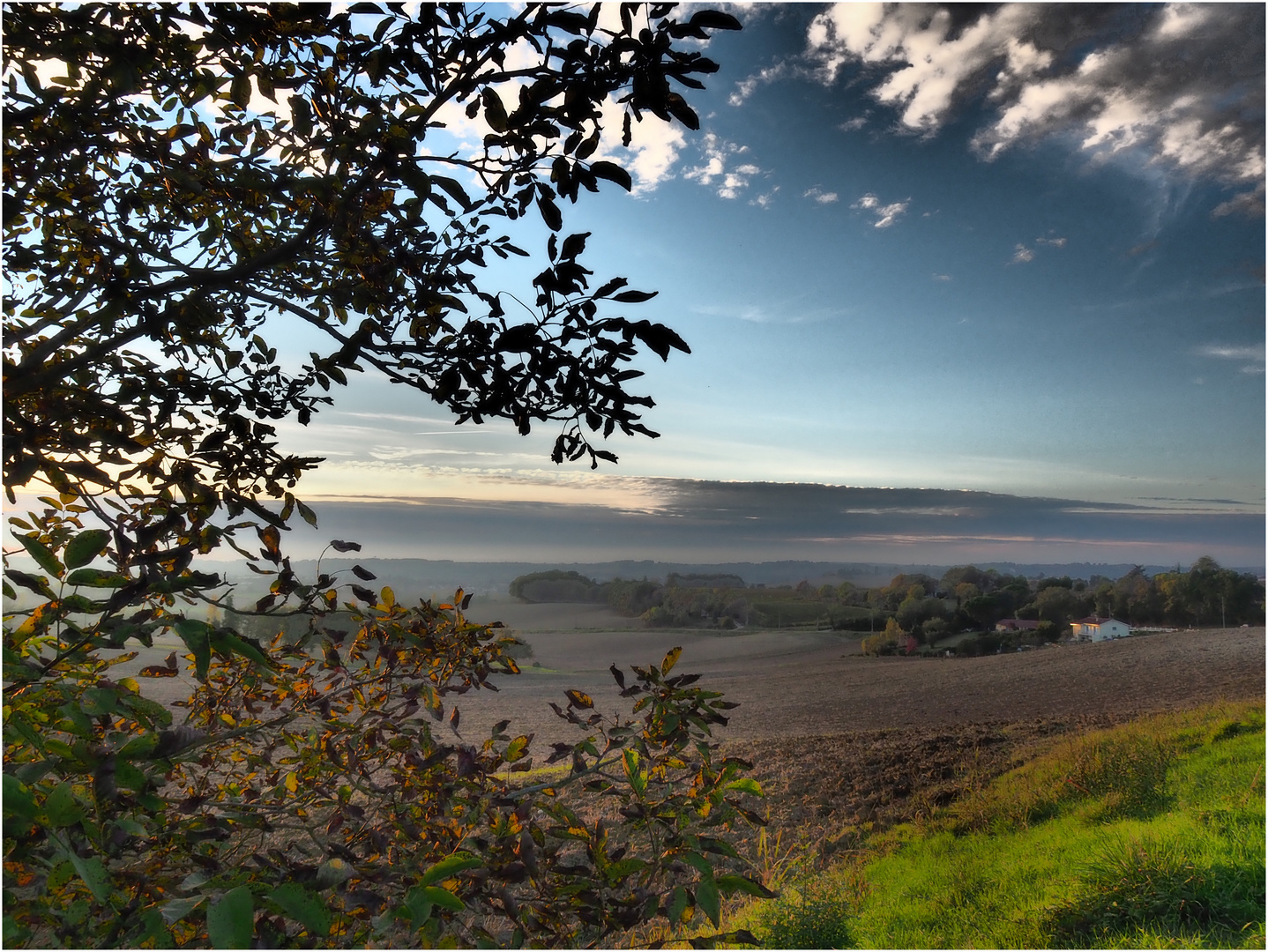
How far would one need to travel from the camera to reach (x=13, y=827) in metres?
1.22

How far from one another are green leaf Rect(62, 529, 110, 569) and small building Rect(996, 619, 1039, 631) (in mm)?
12173

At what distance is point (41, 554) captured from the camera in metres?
1.26

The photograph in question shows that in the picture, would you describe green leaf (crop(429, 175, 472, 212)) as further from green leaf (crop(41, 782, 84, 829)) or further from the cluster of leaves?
green leaf (crop(41, 782, 84, 829))

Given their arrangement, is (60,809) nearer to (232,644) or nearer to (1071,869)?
(232,644)

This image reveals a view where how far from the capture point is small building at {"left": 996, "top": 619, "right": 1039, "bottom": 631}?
36.1 ft

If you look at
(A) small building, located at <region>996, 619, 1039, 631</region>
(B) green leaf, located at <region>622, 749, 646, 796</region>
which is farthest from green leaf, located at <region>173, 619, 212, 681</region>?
(A) small building, located at <region>996, 619, 1039, 631</region>

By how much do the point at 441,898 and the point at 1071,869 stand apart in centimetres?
430

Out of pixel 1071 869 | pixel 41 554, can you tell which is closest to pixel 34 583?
pixel 41 554

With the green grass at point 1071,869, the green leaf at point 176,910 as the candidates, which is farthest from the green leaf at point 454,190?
the green grass at point 1071,869

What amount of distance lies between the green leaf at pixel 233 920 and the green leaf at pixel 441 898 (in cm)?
30

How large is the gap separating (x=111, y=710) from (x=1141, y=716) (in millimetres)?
9029

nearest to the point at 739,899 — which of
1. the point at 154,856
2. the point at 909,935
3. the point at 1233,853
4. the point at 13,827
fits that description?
the point at 909,935

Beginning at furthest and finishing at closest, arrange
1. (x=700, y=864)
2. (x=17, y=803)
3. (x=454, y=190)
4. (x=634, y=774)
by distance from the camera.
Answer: (x=454, y=190)
(x=634, y=774)
(x=700, y=864)
(x=17, y=803)

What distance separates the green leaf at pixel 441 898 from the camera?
48.3 inches
